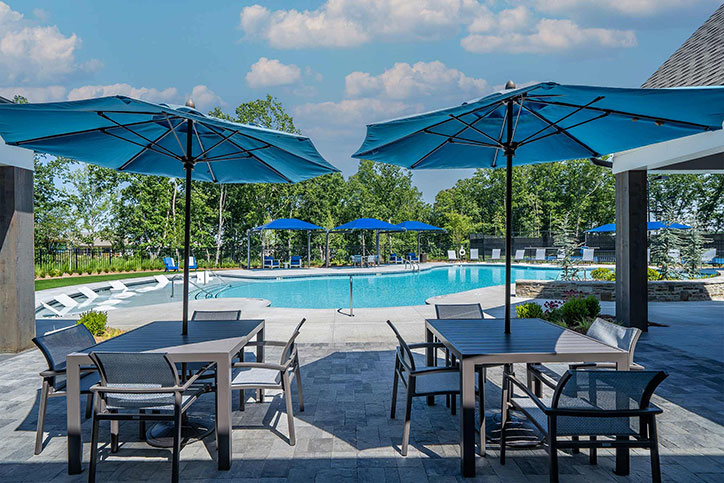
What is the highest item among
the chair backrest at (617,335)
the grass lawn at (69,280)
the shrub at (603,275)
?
the chair backrest at (617,335)

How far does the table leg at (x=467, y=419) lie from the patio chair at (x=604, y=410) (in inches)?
17.1

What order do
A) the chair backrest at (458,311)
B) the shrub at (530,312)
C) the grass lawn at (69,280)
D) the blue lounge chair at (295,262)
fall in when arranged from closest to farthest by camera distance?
the chair backrest at (458,311), the shrub at (530,312), the grass lawn at (69,280), the blue lounge chair at (295,262)

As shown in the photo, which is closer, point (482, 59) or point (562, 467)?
point (562, 467)

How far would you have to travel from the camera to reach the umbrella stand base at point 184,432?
3.23 metres

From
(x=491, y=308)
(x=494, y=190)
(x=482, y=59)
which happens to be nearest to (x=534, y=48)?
(x=482, y=59)

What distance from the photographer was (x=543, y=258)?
24.2 m

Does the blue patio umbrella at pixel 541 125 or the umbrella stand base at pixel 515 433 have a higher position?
the blue patio umbrella at pixel 541 125

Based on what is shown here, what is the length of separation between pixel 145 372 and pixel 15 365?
4048 millimetres

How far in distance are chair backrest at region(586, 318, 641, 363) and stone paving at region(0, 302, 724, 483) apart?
0.76 m

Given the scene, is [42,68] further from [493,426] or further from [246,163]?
[493,426]

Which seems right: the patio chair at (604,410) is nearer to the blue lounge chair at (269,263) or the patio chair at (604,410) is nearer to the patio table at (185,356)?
the patio table at (185,356)

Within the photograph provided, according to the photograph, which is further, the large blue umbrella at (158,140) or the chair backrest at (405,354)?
the chair backrest at (405,354)

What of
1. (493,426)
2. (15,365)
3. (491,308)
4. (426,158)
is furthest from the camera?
(491,308)

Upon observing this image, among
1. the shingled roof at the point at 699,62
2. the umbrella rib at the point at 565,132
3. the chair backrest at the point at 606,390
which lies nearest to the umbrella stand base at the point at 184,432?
the chair backrest at the point at 606,390
